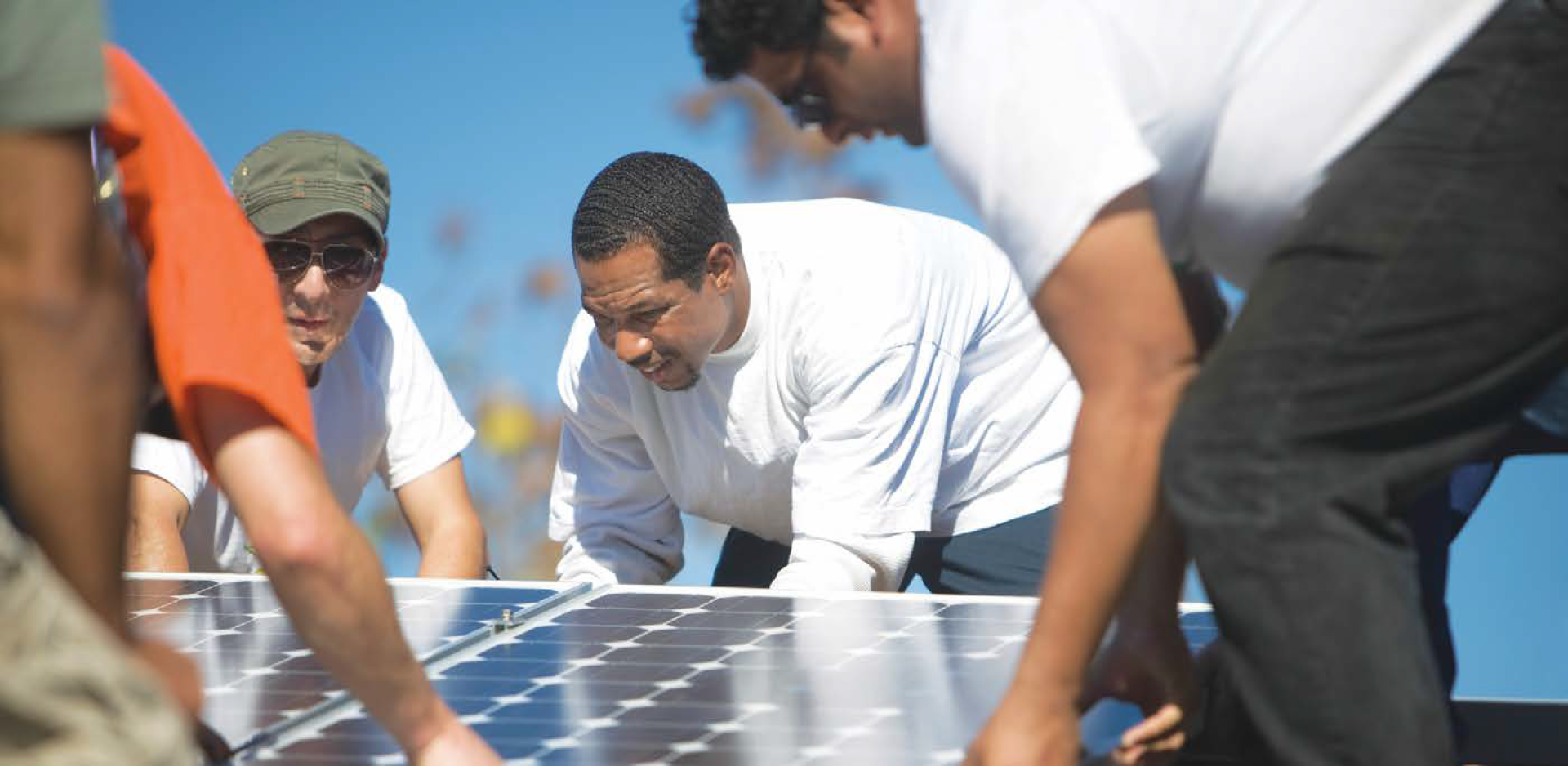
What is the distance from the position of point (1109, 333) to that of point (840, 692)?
3.06ft

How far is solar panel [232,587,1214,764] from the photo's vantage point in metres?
2.59

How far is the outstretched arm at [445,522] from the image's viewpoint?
5.10m

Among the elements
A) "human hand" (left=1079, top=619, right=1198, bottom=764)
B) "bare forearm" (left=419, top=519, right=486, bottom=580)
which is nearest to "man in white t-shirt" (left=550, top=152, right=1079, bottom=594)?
"bare forearm" (left=419, top=519, right=486, bottom=580)

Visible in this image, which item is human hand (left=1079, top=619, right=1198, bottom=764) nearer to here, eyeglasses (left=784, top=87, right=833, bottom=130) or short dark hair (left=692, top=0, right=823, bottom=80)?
eyeglasses (left=784, top=87, right=833, bottom=130)

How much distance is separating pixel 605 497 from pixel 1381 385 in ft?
10.7

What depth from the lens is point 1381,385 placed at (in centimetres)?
209

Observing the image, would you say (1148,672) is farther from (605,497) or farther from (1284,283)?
(605,497)

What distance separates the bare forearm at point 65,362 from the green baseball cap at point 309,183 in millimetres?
3127

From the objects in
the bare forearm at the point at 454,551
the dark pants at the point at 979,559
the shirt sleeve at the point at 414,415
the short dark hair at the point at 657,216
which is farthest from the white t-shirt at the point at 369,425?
the dark pants at the point at 979,559

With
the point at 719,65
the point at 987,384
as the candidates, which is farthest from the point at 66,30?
the point at 987,384

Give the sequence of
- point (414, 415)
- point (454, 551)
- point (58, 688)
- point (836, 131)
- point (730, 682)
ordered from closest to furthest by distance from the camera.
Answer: point (58, 688)
point (836, 131)
point (730, 682)
point (454, 551)
point (414, 415)

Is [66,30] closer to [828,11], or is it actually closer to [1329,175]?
[828,11]

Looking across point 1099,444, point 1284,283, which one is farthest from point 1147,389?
point 1284,283

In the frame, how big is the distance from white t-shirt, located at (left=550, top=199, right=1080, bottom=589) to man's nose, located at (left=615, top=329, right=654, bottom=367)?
0.80ft
